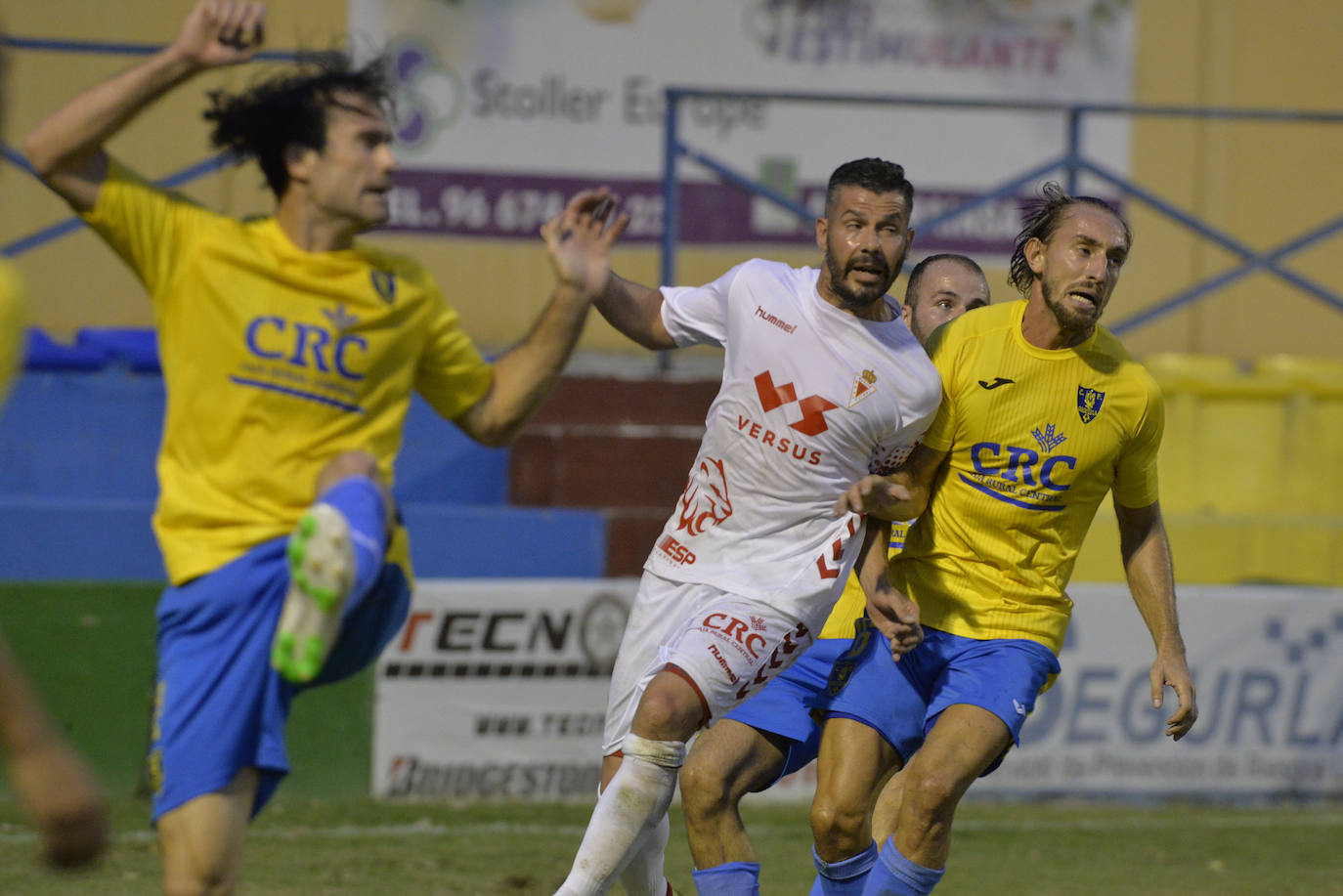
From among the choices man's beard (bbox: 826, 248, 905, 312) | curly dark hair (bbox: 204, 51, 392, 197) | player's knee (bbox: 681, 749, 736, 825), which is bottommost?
player's knee (bbox: 681, 749, 736, 825)

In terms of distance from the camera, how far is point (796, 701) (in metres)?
5.35

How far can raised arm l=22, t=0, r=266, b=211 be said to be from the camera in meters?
3.54

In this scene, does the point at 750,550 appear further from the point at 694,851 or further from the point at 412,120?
the point at 412,120

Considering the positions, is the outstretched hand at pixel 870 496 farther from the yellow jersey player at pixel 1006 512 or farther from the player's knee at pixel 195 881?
the player's knee at pixel 195 881

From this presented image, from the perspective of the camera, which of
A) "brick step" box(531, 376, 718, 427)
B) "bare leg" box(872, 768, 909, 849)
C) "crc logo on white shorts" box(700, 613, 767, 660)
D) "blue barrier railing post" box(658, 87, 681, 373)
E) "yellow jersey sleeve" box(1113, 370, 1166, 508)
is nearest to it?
"crc logo on white shorts" box(700, 613, 767, 660)

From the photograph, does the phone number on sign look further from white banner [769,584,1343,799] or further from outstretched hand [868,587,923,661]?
outstretched hand [868,587,923,661]

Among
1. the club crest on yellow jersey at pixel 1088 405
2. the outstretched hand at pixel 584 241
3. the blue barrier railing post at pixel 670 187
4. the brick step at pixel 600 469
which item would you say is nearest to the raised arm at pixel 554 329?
the outstretched hand at pixel 584 241

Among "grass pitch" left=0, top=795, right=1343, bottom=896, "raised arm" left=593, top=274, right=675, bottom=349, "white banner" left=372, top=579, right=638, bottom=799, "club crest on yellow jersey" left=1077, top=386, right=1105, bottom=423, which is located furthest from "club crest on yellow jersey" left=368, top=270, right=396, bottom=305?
"white banner" left=372, top=579, right=638, bottom=799

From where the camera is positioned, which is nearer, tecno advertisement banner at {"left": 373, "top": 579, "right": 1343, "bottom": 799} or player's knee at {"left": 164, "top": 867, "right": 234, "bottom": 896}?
player's knee at {"left": 164, "top": 867, "right": 234, "bottom": 896}

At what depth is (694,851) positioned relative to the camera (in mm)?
5043

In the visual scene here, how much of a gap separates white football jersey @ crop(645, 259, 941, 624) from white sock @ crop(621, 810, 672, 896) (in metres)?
0.80

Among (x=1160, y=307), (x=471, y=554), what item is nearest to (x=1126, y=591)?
(x=1160, y=307)

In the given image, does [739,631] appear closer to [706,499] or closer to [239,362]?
[706,499]

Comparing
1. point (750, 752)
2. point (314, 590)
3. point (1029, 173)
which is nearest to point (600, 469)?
point (1029, 173)
